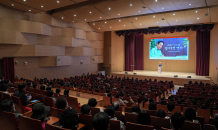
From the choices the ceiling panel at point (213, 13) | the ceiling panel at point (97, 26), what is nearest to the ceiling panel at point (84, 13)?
the ceiling panel at point (97, 26)

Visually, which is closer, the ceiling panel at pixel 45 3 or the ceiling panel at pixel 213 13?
the ceiling panel at pixel 45 3

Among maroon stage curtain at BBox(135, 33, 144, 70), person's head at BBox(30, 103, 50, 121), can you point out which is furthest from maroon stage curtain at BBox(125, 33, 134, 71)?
person's head at BBox(30, 103, 50, 121)

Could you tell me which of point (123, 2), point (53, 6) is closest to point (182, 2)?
point (123, 2)

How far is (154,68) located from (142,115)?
62.8 ft

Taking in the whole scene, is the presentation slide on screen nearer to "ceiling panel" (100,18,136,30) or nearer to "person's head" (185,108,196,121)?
"ceiling panel" (100,18,136,30)

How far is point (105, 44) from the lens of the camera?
67.4 feet

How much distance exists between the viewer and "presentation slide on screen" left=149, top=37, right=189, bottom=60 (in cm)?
1869

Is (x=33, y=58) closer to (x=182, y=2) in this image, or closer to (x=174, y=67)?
(x=182, y=2)

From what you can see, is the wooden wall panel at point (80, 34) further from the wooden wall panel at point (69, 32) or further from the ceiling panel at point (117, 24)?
the ceiling panel at point (117, 24)

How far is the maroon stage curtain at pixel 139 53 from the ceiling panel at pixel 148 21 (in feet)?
18.7

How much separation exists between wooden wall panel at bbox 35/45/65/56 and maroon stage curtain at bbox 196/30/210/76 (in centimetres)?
1372

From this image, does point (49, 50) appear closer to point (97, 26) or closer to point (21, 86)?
point (97, 26)

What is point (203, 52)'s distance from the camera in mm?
16438

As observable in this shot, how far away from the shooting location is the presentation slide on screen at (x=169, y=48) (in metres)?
18.7
